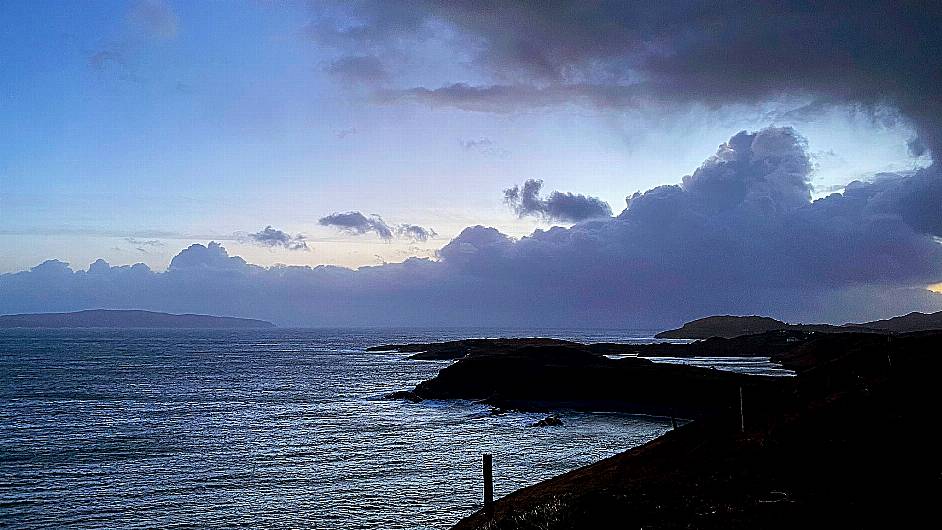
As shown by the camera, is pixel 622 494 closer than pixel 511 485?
Yes

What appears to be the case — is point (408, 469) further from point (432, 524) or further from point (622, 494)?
point (622, 494)

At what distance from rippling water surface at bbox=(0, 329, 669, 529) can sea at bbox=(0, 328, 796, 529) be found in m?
0.13

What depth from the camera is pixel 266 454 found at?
4700 cm

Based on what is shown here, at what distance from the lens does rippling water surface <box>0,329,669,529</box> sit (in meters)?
32.7

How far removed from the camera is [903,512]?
1409cm

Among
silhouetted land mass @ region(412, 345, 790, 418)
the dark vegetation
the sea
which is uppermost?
the dark vegetation

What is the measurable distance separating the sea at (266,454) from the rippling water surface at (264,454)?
134 mm

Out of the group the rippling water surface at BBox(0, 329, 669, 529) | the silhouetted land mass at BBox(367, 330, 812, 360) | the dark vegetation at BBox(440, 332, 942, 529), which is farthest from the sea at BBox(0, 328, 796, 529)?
the silhouetted land mass at BBox(367, 330, 812, 360)

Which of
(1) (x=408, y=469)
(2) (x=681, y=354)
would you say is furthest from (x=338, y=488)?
(2) (x=681, y=354)

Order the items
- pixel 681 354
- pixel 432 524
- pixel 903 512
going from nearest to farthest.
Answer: pixel 903 512 < pixel 432 524 < pixel 681 354

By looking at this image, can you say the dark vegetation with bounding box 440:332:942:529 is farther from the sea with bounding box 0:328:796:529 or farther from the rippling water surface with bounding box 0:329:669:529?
the rippling water surface with bounding box 0:329:669:529

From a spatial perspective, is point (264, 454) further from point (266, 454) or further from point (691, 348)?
point (691, 348)

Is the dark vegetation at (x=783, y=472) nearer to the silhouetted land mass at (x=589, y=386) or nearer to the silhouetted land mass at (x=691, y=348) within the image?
the silhouetted land mass at (x=589, y=386)

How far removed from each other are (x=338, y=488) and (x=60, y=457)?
71.5ft
